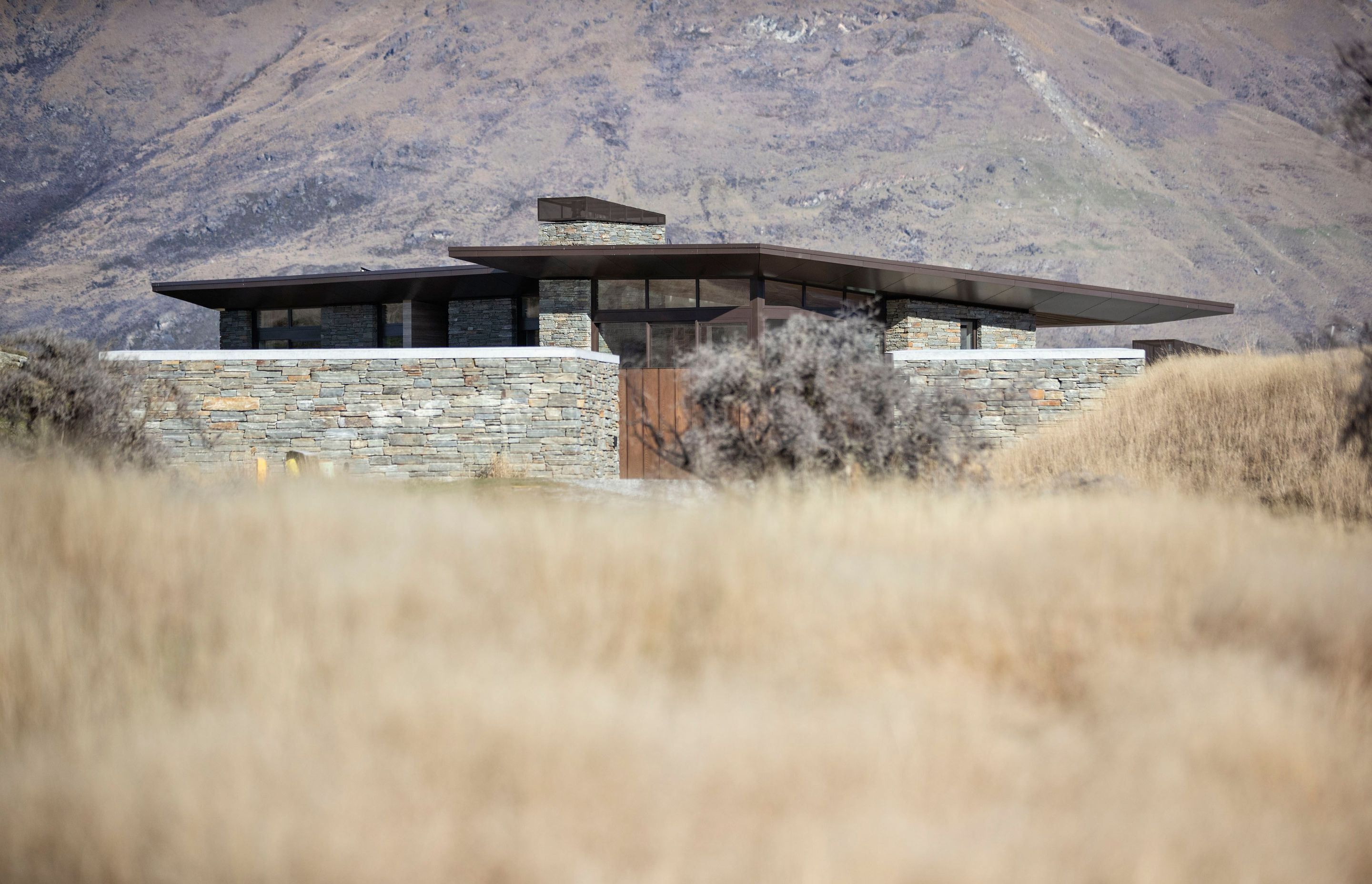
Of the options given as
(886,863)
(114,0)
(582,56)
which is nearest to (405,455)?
(886,863)

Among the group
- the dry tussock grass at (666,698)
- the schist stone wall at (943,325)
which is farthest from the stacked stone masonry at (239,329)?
the dry tussock grass at (666,698)

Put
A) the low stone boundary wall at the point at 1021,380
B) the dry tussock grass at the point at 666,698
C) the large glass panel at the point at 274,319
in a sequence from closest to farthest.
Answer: the dry tussock grass at the point at 666,698
the low stone boundary wall at the point at 1021,380
the large glass panel at the point at 274,319

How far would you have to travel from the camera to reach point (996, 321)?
77.3 ft

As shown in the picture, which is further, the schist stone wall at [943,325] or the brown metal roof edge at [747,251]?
the schist stone wall at [943,325]

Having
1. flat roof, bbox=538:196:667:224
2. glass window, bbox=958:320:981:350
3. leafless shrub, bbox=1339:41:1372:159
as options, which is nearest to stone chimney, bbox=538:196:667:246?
flat roof, bbox=538:196:667:224

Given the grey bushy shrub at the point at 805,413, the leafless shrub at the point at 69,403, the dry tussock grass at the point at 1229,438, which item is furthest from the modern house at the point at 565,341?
the leafless shrub at the point at 69,403

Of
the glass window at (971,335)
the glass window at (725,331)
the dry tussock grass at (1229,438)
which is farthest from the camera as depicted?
the glass window at (971,335)

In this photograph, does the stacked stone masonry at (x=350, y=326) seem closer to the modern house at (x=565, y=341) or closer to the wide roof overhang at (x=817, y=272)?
the modern house at (x=565, y=341)

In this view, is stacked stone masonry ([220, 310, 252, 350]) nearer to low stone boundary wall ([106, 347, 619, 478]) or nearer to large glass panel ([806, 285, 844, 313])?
low stone boundary wall ([106, 347, 619, 478])

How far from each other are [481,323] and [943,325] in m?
11.7

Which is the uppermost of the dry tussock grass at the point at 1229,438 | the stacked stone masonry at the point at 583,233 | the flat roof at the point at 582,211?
the flat roof at the point at 582,211

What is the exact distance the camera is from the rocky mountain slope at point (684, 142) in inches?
3314

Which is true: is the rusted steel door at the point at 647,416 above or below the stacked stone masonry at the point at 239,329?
below

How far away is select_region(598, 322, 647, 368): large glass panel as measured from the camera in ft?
66.4
